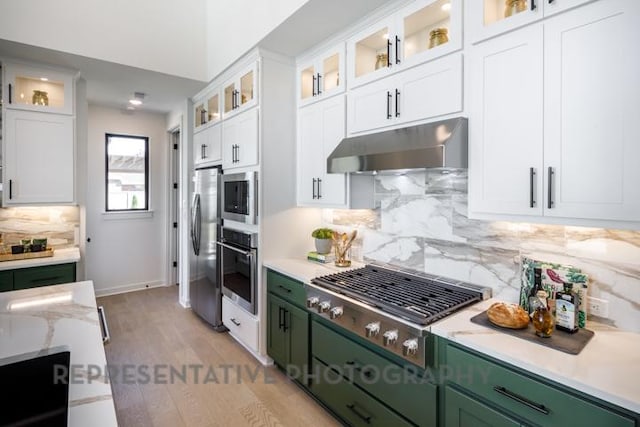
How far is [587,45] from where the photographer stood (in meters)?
1.35

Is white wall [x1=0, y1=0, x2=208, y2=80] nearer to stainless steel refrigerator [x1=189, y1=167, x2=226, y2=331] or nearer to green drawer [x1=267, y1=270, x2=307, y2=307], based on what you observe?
stainless steel refrigerator [x1=189, y1=167, x2=226, y2=331]

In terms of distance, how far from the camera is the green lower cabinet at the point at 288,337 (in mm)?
2469

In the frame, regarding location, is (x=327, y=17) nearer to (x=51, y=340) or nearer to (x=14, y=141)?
(x=51, y=340)

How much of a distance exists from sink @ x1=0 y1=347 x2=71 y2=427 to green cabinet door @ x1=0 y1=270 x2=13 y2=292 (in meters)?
2.72

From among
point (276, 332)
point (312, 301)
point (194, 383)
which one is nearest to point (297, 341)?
point (276, 332)

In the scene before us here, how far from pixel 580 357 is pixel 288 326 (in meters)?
1.86

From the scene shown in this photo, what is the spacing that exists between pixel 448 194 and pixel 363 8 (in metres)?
1.35

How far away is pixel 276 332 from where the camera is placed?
9.15 feet

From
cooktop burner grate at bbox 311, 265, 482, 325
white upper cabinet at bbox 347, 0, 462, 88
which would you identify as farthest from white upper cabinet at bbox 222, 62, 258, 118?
cooktop burner grate at bbox 311, 265, 482, 325

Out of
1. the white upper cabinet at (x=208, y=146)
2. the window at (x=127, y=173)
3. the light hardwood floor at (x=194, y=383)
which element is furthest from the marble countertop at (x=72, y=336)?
the window at (x=127, y=173)

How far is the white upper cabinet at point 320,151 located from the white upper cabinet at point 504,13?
1.03 meters

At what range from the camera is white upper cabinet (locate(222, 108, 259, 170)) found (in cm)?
298

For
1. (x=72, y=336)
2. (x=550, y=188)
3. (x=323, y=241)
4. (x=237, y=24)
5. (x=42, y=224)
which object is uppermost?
(x=237, y=24)

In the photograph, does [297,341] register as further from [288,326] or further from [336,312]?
[336,312]
